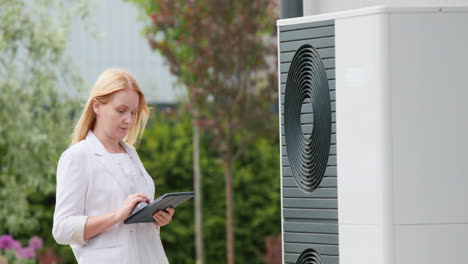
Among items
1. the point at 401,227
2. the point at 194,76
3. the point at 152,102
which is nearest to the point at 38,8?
the point at 194,76

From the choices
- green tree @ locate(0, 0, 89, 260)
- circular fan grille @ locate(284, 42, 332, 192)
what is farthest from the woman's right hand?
green tree @ locate(0, 0, 89, 260)

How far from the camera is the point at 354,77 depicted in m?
3.35

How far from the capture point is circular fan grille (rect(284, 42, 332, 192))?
3506mm

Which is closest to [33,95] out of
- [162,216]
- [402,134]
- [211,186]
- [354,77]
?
[211,186]

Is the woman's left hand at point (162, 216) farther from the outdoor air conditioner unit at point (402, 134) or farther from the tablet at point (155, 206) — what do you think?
the outdoor air conditioner unit at point (402, 134)

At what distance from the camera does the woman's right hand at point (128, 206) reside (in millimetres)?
3424

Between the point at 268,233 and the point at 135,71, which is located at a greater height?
the point at 135,71

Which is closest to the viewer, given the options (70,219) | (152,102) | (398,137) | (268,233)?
(398,137)

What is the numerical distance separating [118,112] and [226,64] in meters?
5.85

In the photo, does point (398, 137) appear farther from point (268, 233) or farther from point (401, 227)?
point (268, 233)

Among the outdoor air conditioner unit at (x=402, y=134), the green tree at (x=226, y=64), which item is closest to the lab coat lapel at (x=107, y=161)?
the outdoor air conditioner unit at (x=402, y=134)

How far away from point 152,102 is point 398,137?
788 cm

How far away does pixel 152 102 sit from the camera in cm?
1103

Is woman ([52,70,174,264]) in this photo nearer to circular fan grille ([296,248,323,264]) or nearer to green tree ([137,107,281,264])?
circular fan grille ([296,248,323,264])
